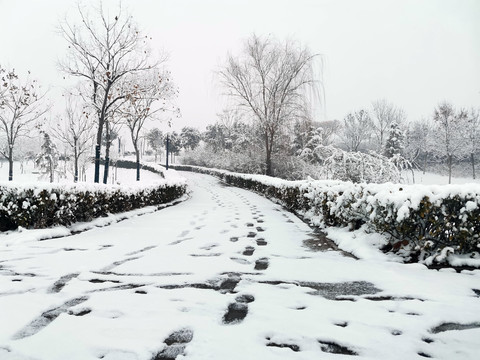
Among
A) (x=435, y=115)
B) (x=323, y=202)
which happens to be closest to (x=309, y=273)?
(x=323, y=202)

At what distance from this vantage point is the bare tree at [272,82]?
2005 centimetres

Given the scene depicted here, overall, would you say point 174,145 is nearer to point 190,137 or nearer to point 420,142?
point 190,137

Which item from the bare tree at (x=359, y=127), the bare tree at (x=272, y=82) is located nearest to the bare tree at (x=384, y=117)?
the bare tree at (x=359, y=127)

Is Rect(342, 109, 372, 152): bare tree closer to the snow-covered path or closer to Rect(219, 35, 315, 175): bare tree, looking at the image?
Rect(219, 35, 315, 175): bare tree

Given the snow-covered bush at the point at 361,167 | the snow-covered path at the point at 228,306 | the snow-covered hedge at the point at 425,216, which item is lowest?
the snow-covered path at the point at 228,306

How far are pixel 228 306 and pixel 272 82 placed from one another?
791 inches

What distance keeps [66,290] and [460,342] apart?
309 centimetres

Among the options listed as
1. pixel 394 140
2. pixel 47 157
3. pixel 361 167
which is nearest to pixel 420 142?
pixel 394 140

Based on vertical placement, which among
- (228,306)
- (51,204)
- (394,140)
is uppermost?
(394,140)

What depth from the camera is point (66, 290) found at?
2965 millimetres

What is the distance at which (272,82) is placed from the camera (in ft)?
69.5

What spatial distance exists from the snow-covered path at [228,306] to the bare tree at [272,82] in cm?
1681

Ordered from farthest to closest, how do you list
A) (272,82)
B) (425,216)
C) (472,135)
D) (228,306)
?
(472,135)
(272,82)
(425,216)
(228,306)

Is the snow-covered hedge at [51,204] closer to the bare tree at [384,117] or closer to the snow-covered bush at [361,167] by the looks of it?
the snow-covered bush at [361,167]
